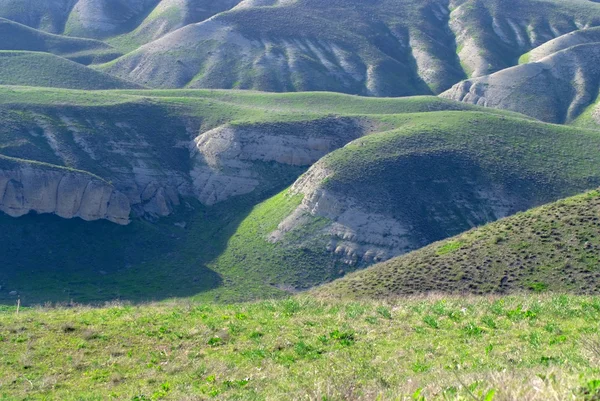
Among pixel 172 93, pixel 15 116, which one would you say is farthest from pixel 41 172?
pixel 172 93

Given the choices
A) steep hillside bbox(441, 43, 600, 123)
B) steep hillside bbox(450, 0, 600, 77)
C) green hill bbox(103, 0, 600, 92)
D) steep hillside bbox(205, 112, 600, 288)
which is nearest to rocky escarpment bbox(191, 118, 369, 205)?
steep hillside bbox(205, 112, 600, 288)

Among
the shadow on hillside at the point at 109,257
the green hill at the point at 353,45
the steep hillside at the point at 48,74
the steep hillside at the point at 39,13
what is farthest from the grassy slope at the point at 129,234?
the steep hillside at the point at 39,13

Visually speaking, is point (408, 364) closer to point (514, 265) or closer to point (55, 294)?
point (514, 265)

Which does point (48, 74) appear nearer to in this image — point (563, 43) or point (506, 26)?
point (563, 43)

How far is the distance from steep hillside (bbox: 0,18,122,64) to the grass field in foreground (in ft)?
382

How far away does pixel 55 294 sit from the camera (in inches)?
1839

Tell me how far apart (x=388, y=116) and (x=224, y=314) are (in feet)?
197

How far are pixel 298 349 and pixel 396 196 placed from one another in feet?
Result: 142

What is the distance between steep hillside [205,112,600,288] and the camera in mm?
53438

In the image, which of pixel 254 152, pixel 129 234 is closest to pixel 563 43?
pixel 254 152

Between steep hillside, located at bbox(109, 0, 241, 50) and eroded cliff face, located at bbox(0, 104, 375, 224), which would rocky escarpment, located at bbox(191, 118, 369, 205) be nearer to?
eroded cliff face, located at bbox(0, 104, 375, 224)

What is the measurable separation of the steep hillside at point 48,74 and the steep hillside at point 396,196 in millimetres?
44065

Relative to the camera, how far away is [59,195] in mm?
58625

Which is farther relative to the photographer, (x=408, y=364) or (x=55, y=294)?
(x=55, y=294)
